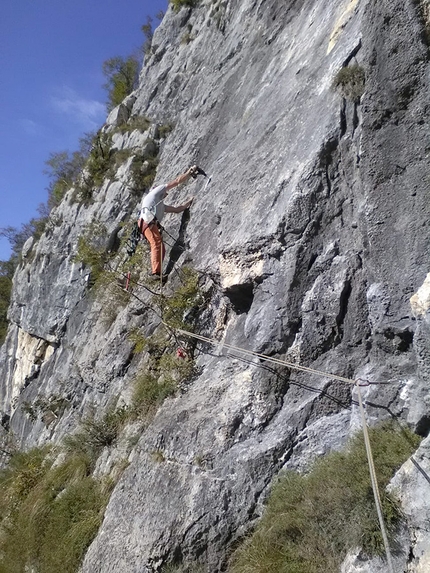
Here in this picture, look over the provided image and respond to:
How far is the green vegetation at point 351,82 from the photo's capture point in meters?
5.73

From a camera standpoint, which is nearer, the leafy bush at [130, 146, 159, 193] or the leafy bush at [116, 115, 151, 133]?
the leafy bush at [130, 146, 159, 193]

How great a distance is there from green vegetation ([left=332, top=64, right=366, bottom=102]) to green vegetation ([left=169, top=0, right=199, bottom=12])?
14435 mm

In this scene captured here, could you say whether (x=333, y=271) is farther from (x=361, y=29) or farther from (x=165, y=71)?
(x=165, y=71)

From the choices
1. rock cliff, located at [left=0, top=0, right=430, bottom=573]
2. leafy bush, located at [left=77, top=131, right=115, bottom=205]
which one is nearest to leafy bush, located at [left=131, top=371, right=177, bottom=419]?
rock cliff, located at [left=0, top=0, right=430, bottom=573]

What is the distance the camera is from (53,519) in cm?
678

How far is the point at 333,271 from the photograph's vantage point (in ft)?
18.0

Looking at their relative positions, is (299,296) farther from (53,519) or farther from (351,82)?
(53,519)

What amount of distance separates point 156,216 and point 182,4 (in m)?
13.2

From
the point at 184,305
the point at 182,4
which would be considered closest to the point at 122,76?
the point at 182,4

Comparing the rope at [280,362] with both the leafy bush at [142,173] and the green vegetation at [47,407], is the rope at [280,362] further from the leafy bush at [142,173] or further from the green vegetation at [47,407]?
the leafy bush at [142,173]

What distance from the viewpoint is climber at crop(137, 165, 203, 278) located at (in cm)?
862

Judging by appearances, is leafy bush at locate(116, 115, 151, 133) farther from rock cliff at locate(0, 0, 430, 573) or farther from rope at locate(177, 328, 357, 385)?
rope at locate(177, 328, 357, 385)

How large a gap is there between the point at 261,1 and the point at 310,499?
11352 mm

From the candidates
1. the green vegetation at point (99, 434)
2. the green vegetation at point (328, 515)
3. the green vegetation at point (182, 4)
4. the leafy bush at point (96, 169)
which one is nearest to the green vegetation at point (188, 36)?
the green vegetation at point (182, 4)
